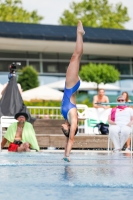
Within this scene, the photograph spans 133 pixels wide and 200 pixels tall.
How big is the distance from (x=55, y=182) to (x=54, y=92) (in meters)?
21.2

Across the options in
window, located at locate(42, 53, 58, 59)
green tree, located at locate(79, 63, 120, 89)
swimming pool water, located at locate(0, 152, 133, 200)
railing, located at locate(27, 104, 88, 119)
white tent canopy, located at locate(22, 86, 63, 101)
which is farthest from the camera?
window, located at locate(42, 53, 58, 59)

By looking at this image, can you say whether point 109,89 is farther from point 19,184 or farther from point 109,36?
point 19,184

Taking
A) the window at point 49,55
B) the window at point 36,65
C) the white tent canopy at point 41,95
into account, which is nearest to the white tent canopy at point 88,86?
the window at point 36,65

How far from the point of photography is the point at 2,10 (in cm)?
5581

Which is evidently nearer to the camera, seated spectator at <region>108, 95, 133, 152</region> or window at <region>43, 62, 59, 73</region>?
seated spectator at <region>108, 95, 133, 152</region>

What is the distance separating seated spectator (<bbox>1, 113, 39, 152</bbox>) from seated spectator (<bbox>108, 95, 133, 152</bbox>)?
212cm

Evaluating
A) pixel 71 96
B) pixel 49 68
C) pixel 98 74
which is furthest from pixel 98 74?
pixel 71 96

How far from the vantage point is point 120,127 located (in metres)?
14.6

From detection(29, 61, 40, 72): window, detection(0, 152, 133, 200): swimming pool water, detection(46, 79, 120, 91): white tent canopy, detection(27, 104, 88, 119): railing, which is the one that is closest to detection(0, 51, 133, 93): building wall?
detection(29, 61, 40, 72): window

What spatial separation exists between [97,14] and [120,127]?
45.8 metres

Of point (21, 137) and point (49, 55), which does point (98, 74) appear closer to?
point (49, 55)

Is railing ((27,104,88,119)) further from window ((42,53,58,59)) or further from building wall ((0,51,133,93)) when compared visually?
window ((42,53,58,59))

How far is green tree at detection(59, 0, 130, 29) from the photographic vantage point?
57969 millimetres

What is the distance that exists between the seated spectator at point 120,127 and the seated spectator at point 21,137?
2.12 meters
